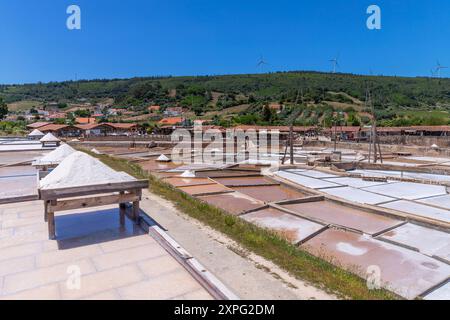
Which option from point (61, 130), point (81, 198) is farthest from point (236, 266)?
point (61, 130)

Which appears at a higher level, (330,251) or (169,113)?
(169,113)

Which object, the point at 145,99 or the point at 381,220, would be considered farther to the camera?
the point at 145,99

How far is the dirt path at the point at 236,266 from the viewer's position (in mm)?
2957

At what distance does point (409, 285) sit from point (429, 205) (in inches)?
249

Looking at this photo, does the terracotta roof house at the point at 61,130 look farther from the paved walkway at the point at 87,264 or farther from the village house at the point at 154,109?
the village house at the point at 154,109

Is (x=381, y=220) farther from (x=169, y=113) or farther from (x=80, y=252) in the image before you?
(x=169, y=113)

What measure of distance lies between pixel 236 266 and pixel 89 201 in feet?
7.33

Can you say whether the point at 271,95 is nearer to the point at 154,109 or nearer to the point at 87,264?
the point at 154,109

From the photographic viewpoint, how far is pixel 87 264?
3643mm

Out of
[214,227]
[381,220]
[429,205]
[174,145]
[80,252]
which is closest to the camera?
[80,252]

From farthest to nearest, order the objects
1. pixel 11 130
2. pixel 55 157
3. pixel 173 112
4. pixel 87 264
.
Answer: pixel 173 112
pixel 11 130
pixel 55 157
pixel 87 264
